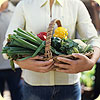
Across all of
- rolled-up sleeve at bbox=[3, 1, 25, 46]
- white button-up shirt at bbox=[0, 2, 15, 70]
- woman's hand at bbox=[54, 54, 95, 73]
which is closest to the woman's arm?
woman's hand at bbox=[54, 54, 95, 73]

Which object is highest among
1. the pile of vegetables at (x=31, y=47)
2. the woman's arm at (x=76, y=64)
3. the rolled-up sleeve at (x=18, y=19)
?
the rolled-up sleeve at (x=18, y=19)

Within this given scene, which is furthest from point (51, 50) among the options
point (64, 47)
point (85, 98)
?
point (85, 98)

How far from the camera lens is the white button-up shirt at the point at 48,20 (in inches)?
58.7

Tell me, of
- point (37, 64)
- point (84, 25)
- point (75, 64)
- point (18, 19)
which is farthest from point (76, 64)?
point (18, 19)

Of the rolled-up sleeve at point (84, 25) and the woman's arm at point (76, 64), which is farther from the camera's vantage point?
the rolled-up sleeve at point (84, 25)

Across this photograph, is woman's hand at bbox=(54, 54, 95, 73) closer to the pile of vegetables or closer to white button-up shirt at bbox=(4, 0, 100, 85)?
the pile of vegetables

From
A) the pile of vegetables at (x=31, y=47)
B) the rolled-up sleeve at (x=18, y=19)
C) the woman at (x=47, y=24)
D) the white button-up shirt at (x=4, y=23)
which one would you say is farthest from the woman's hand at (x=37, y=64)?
the white button-up shirt at (x=4, y=23)

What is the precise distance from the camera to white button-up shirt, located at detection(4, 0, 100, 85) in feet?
4.89

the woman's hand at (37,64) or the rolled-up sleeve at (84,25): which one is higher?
the rolled-up sleeve at (84,25)

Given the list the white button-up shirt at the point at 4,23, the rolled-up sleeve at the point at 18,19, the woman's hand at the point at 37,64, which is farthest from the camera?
the white button-up shirt at the point at 4,23

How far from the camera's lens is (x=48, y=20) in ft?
4.93

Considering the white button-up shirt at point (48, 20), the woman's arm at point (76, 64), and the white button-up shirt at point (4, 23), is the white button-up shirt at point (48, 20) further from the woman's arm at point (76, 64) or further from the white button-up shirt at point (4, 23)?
the white button-up shirt at point (4, 23)

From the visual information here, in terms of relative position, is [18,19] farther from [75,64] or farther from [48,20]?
[75,64]

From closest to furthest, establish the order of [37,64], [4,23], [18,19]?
[37,64]
[18,19]
[4,23]
